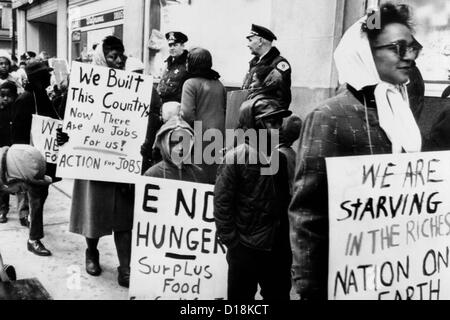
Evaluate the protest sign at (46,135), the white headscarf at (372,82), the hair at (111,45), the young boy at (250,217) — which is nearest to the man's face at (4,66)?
the protest sign at (46,135)

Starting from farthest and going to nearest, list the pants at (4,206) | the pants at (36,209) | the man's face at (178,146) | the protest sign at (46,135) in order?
the pants at (4,206)
the protest sign at (46,135)
the pants at (36,209)
the man's face at (178,146)

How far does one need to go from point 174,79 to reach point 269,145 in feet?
11.4

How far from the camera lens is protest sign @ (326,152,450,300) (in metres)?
1.78

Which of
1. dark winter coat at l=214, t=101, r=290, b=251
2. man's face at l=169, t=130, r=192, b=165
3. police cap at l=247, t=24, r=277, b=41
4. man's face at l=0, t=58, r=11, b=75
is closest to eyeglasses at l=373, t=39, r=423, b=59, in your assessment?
dark winter coat at l=214, t=101, r=290, b=251

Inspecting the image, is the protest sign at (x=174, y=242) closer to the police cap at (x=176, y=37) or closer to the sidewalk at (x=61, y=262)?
the sidewalk at (x=61, y=262)

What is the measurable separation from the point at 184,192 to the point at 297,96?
3.58 meters

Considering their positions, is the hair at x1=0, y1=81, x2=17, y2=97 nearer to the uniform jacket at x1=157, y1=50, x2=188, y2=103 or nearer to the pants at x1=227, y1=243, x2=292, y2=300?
the uniform jacket at x1=157, y1=50, x2=188, y2=103

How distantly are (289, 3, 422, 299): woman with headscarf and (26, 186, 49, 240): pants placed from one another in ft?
11.0

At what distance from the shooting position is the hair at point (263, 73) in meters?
5.34

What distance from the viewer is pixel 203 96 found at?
511cm

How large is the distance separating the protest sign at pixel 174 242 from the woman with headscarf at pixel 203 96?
2.07m

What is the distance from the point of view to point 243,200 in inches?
110

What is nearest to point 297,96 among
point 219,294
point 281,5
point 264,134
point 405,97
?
point 281,5
